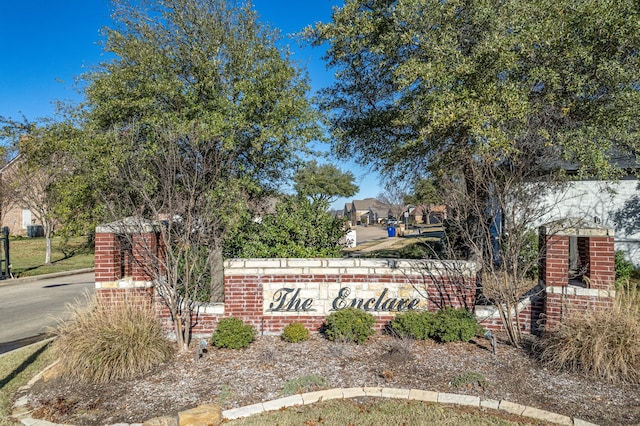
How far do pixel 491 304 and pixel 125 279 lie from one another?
21.6ft

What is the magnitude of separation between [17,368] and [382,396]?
5755 mm

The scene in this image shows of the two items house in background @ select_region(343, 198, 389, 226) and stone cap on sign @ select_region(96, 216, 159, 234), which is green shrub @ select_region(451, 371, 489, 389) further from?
house in background @ select_region(343, 198, 389, 226)

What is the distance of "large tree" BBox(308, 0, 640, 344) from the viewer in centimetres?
736

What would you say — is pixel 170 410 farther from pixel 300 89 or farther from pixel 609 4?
pixel 609 4

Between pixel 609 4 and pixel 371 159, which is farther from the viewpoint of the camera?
pixel 371 159

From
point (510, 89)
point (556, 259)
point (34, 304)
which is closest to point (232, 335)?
point (556, 259)

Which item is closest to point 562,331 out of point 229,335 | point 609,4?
point 229,335

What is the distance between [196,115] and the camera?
332 inches

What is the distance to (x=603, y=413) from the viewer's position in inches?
180

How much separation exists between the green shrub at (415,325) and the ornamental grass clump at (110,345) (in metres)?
3.68

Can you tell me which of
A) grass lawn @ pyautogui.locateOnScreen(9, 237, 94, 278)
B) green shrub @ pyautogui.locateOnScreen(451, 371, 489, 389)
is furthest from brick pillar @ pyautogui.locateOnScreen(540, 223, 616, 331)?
grass lawn @ pyautogui.locateOnScreen(9, 237, 94, 278)

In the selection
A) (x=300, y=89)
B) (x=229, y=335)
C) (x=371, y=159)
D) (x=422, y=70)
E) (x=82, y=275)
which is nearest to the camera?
(x=229, y=335)

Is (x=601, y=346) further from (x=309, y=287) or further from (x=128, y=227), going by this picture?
(x=128, y=227)

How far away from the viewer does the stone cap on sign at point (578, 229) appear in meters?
6.65
